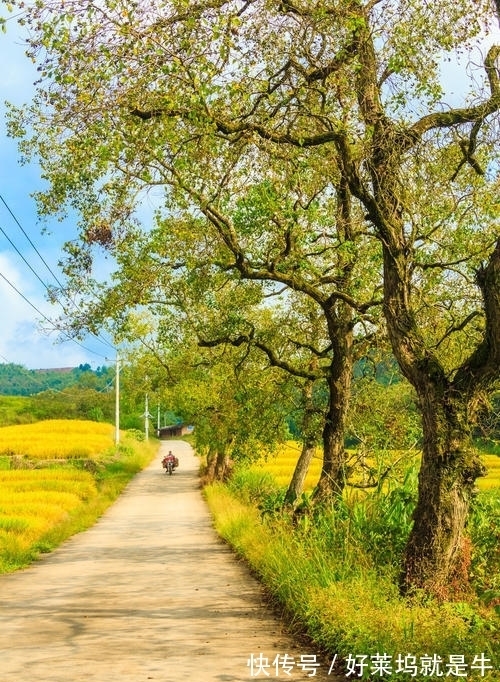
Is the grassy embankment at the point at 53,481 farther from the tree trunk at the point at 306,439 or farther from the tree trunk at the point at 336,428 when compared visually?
the tree trunk at the point at 336,428

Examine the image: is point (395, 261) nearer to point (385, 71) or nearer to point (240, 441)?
point (385, 71)

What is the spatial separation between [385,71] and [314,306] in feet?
28.5

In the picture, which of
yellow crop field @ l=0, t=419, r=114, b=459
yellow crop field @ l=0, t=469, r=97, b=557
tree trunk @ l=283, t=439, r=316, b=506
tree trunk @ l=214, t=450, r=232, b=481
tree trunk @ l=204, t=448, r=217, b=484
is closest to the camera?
tree trunk @ l=283, t=439, r=316, b=506

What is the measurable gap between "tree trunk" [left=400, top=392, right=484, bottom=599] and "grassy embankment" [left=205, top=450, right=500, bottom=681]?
302 millimetres

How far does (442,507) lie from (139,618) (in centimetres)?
391

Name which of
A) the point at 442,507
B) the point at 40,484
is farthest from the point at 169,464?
the point at 442,507

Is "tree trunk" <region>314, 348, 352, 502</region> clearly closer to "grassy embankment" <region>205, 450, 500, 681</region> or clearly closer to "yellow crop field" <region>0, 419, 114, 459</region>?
"grassy embankment" <region>205, 450, 500, 681</region>

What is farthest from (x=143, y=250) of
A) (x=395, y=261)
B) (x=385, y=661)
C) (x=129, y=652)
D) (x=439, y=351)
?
(x=385, y=661)

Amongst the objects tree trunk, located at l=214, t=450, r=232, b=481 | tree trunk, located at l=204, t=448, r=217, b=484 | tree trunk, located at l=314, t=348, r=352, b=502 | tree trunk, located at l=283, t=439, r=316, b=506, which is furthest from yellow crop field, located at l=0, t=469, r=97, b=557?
tree trunk, located at l=314, t=348, r=352, b=502

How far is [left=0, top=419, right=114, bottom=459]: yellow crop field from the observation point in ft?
174

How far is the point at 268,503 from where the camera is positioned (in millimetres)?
17953

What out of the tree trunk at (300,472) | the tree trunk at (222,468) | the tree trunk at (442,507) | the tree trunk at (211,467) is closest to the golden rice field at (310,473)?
the tree trunk at (222,468)

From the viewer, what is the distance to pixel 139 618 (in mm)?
10711

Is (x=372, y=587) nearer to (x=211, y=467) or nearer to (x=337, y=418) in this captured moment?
(x=337, y=418)
